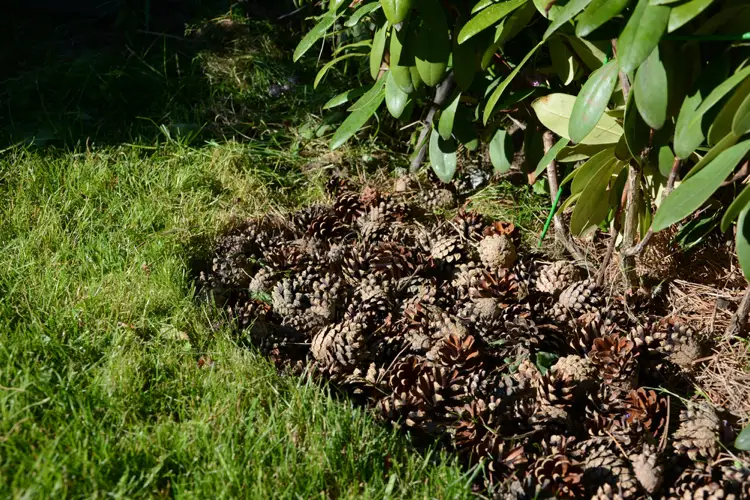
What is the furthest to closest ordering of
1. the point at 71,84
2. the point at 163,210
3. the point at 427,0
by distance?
the point at 71,84
the point at 163,210
the point at 427,0

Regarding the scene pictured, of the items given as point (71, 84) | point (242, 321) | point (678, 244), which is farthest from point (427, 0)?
point (71, 84)

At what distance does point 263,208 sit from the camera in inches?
129

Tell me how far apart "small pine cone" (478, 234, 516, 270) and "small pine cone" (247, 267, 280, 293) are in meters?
0.77

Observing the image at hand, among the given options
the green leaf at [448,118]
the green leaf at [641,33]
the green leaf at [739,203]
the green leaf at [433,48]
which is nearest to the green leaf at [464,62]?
the green leaf at [433,48]

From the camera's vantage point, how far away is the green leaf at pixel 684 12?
1.66 meters

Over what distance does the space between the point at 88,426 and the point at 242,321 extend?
0.77m

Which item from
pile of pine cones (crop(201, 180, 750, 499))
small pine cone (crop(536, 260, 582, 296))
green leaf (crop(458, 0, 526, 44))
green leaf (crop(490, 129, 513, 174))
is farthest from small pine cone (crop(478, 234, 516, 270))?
green leaf (crop(458, 0, 526, 44))

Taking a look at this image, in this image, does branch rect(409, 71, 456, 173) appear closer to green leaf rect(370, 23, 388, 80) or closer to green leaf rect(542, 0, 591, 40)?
green leaf rect(370, 23, 388, 80)

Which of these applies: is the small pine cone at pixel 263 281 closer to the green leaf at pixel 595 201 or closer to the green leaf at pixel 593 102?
the green leaf at pixel 595 201

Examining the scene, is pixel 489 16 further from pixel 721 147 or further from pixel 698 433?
pixel 698 433

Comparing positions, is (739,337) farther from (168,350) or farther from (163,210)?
(163,210)

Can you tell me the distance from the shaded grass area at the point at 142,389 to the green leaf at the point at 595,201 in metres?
1.00

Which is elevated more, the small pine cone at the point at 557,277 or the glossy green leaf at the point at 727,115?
the glossy green leaf at the point at 727,115

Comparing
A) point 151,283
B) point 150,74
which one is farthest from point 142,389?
point 150,74
